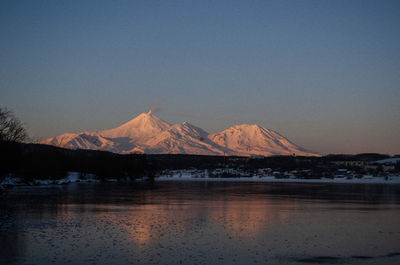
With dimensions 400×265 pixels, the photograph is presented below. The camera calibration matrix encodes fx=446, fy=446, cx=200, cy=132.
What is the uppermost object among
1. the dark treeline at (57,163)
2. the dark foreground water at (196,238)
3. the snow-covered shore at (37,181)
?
the dark treeline at (57,163)

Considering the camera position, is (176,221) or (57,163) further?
(57,163)

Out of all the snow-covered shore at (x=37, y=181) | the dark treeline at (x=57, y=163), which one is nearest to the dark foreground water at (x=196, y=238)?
the dark treeline at (x=57, y=163)

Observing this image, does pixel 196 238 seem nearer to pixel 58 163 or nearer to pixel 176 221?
pixel 176 221

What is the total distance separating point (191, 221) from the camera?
23.8 meters

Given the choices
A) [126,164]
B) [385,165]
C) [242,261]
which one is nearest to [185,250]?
[242,261]

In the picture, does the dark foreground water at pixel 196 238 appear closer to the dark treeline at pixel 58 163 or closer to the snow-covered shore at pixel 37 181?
the dark treeline at pixel 58 163

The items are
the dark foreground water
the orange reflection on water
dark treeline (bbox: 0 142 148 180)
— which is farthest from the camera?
dark treeline (bbox: 0 142 148 180)

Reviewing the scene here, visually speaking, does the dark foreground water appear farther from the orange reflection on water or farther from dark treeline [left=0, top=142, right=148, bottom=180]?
dark treeline [left=0, top=142, right=148, bottom=180]

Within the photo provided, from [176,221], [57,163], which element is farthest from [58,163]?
[176,221]

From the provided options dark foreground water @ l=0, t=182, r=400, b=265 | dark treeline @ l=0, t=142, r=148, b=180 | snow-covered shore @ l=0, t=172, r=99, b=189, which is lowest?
dark foreground water @ l=0, t=182, r=400, b=265

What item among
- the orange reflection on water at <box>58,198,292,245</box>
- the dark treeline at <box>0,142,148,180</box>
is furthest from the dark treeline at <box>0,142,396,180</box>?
the orange reflection on water at <box>58,198,292,245</box>

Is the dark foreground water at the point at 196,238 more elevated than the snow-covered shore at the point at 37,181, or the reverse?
the snow-covered shore at the point at 37,181

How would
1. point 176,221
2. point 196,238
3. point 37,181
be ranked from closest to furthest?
point 196,238 < point 176,221 < point 37,181

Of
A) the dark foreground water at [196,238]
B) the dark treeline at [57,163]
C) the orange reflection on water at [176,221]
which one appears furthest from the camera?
the dark treeline at [57,163]
